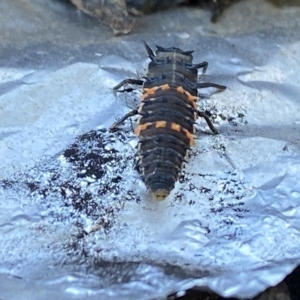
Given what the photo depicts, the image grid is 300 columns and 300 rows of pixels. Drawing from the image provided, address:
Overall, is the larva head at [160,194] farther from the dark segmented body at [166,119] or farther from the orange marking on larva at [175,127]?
the orange marking on larva at [175,127]

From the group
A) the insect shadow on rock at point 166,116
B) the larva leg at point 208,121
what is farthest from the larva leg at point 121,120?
the larva leg at point 208,121

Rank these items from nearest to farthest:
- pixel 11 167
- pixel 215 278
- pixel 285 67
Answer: pixel 215 278 → pixel 11 167 → pixel 285 67

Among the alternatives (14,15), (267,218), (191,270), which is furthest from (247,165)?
(14,15)

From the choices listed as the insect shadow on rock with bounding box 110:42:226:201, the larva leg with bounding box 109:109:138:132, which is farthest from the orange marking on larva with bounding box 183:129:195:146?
the larva leg with bounding box 109:109:138:132

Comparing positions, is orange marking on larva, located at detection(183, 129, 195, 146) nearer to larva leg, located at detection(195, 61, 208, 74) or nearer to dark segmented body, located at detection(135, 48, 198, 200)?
dark segmented body, located at detection(135, 48, 198, 200)

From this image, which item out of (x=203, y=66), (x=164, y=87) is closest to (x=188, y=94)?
(x=164, y=87)

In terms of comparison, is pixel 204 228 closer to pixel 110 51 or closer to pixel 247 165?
pixel 247 165

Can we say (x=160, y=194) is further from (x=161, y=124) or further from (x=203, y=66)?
(x=203, y=66)
